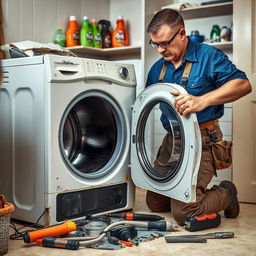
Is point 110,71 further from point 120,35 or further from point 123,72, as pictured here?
point 120,35

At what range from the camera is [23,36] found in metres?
3.54

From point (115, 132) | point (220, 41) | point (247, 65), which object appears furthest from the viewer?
point (220, 41)

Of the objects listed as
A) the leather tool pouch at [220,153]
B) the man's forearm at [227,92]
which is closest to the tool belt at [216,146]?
the leather tool pouch at [220,153]

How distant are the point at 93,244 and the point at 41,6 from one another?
238 cm

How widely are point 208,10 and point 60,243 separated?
2282 millimetres

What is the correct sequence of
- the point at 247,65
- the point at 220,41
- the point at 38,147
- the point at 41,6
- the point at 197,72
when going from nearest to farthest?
the point at 38,147 → the point at 197,72 → the point at 247,65 → the point at 220,41 → the point at 41,6

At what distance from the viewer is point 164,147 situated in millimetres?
2619

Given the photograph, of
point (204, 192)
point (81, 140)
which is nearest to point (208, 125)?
point (204, 192)

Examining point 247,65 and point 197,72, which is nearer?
point 197,72

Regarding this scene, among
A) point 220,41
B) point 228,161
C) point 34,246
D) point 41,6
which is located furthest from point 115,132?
point 41,6

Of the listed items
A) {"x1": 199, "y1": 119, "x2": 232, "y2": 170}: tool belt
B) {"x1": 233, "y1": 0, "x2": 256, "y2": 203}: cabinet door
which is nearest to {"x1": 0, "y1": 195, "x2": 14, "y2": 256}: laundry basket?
{"x1": 199, "y1": 119, "x2": 232, "y2": 170}: tool belt

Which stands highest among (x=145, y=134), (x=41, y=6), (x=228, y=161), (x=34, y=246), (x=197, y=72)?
(x=41, y=6)

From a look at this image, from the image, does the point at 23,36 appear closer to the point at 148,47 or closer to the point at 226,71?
the point at 148,47

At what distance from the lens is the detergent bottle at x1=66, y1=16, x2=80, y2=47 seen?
12.7 feet
